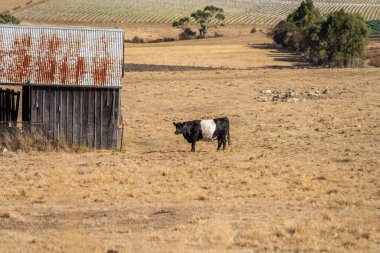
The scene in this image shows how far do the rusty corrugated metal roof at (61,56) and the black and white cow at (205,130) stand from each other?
3134 millimetres

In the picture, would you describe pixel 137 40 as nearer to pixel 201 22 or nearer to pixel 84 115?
pixel 201 22

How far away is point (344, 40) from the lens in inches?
2660

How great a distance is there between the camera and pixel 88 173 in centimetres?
2269

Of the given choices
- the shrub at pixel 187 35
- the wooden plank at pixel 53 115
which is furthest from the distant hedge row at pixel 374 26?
the wooden plank at pixel 53 115

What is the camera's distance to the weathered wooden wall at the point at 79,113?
28.0 m

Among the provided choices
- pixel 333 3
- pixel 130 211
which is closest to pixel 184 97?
pixel 130 211

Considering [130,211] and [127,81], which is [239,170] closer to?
[130,211]

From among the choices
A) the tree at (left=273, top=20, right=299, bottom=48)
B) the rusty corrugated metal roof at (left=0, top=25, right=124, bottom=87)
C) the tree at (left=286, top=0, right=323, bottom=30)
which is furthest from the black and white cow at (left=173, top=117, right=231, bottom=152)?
the tree at (left=286, top=0, right=323, bottom=30)

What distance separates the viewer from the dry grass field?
606 inches

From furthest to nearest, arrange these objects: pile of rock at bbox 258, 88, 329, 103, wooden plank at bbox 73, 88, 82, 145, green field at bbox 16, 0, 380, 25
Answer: green field at bbox 16, 0, 380, 25, pile of rock at bbox 258, 88, 329, 103, wooden plank at bbox 73, 88, 82, 145

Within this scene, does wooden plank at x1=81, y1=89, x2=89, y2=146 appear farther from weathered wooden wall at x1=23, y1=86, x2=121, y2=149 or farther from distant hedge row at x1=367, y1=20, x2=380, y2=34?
distant hedge row at x1=367, y1=20, x2=380, y2=34

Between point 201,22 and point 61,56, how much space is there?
3520 inches

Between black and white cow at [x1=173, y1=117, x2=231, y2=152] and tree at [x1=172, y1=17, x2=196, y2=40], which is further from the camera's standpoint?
tree at [x1=172, y1=17, x2=196, y2=40]

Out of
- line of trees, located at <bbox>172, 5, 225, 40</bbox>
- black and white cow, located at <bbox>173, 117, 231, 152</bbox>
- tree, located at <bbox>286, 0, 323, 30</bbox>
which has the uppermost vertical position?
tree, located at <bbox>286, 0, 323, 30</bbox>
